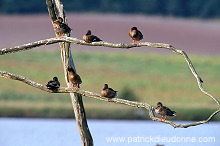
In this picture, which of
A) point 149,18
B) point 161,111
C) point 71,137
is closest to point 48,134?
point 71,137

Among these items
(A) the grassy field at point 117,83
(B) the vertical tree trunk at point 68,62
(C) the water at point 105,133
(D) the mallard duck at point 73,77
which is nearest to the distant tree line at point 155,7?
(A) the grassy field at point 117,83

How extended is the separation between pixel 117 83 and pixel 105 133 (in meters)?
10.4

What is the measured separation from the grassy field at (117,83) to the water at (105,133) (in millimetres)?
490

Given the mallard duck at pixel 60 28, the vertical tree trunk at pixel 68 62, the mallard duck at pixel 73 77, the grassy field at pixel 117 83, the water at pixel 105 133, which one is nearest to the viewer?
the mallard duck at pixel 60 28

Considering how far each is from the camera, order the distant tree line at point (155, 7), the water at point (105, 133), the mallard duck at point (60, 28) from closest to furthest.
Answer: the mallard duck at point (60, 28)
the water at point (105, 133)
the distant tree line at point (155, 7)

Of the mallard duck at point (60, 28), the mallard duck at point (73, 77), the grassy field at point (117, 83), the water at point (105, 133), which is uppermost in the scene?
the grassy field at point (117, 83)

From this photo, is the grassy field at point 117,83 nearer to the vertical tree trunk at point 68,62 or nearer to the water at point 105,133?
the water at point 105,133

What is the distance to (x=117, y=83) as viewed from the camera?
2959 cm

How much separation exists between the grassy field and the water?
19.3 inches

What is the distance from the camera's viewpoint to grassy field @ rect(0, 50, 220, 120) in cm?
2292

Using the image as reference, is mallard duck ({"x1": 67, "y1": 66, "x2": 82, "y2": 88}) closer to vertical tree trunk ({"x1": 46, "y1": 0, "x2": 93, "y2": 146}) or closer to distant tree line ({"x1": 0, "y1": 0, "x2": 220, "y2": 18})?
vertical tree trunk ({"x1": 46, "y1": 0, "x2": 93, "y2": 146})

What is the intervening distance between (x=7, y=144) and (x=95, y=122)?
5.39 metres

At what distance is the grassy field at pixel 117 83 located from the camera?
22.9 meters

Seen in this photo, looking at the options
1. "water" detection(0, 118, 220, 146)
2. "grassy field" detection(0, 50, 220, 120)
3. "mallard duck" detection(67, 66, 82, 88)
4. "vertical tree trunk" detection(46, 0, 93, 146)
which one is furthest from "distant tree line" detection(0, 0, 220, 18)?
"mallard duck" detection(67, 66, 82, 88)
